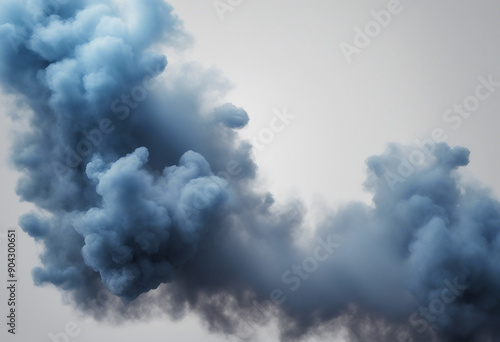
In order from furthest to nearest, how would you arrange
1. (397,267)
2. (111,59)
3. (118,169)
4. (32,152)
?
(397,267)
(32,152)
(111,59)
(118,169)

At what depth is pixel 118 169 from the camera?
36.2 m

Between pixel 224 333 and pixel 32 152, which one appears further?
pixel 224 333

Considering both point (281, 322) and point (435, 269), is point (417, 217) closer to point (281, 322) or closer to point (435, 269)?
point (435, 269)

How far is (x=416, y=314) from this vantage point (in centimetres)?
4359

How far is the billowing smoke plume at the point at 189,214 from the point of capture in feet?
126

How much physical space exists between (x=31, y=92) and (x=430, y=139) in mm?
29115

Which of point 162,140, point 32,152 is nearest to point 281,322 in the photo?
point 162,140

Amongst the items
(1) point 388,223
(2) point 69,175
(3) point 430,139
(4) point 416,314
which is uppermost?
(2) point 69,175

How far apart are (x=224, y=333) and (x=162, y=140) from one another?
15349 mm

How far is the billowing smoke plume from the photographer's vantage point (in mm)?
38406

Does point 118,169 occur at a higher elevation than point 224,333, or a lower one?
higher

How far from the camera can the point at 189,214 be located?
126ft

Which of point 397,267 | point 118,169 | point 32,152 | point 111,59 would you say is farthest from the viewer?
point 397,267

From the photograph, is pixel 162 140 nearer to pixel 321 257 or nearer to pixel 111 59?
pixel 111 59
